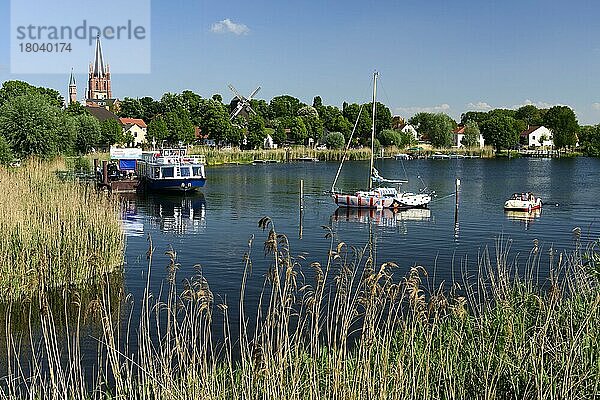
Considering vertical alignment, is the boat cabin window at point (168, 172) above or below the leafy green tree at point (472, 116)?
below

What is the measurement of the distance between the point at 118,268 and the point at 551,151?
11853 centimetres

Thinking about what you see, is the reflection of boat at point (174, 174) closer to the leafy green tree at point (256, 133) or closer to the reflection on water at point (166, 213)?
the reflection on water at point (166, 213)

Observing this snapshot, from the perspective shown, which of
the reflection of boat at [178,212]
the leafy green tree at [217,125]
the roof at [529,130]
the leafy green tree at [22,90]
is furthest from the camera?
the roof at [529,130]

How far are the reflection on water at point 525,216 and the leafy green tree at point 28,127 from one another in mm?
26046

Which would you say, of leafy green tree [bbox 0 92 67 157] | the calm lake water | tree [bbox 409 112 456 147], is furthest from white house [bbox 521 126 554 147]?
leafy green tree [bbox 0 92 67 157]

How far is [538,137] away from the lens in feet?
454

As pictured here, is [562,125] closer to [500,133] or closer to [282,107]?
[500,133]

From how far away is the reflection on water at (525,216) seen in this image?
31600 mm

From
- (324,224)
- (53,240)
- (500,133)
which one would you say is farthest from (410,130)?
(53,240)

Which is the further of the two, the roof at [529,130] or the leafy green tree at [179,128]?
the roof at [529,130]

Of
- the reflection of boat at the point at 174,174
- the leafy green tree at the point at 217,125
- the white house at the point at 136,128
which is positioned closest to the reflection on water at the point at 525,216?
the reflection of boat at the point at 174,174

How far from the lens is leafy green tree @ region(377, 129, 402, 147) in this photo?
112812 mm

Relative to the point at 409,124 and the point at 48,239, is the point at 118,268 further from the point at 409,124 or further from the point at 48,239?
the point at 409,124

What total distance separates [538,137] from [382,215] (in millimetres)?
113657
